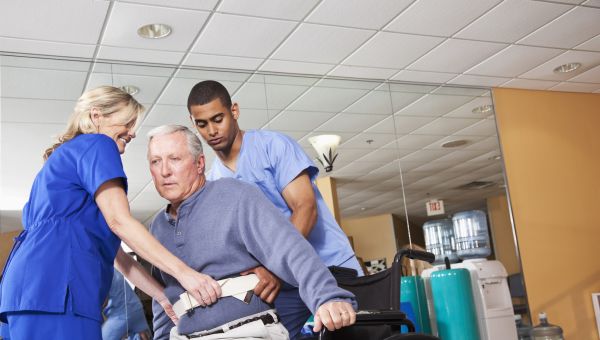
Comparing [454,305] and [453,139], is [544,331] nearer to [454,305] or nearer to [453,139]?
[454,305]

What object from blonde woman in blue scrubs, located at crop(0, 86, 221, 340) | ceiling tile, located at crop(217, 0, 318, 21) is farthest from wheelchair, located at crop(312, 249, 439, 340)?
ceiling tile, located at crop(217, 0, 318, 21)

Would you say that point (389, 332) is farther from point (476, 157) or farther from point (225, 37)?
point (476, 157)

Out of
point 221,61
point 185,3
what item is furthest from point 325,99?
point 185,3

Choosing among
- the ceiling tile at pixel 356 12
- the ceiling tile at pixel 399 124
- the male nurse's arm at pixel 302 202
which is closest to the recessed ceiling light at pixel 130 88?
the ceiling tile at pixel 356 12

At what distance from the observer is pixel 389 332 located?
1.80 metres

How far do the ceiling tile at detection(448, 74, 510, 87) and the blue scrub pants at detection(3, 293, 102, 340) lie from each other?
438 centimetres

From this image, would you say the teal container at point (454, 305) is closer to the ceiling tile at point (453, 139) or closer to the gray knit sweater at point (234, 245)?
the ceiling tile at point (453, 139)

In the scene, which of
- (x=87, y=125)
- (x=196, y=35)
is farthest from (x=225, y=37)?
(x=87, y=125)

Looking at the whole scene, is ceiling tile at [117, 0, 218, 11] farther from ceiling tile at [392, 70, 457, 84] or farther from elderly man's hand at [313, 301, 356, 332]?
elderly man's hand at [313, 301, 356, 332]

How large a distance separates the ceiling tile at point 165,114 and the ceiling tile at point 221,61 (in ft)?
1.03

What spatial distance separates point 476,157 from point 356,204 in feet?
4.75

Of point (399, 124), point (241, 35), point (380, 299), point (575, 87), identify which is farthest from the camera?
point (575, 87)

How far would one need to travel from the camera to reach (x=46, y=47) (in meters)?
4.07

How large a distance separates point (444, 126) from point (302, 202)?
12.0 feet
